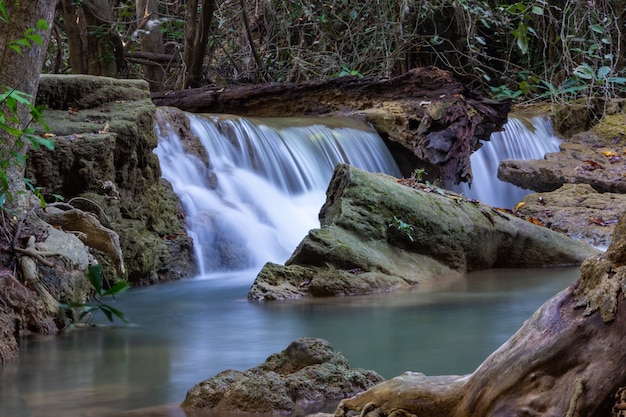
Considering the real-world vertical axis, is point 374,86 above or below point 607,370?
above

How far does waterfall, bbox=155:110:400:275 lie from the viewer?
29.6ft

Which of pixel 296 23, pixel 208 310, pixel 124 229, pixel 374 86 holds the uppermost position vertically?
pixel 296 23

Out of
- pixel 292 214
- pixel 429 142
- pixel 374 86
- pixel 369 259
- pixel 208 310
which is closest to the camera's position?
pixel 208 310

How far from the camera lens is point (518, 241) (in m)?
8.78

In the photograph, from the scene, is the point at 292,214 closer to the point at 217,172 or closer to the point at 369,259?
the point at 217,172

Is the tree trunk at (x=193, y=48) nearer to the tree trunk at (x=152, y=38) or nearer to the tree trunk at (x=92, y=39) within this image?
the tree trunk at (x=152, y=38)

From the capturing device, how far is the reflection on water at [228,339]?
13.4 ft

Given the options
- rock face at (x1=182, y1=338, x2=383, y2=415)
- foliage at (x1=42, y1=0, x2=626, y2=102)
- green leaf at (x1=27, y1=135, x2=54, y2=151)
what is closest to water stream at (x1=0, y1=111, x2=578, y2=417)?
rock face at (x1=182, y1=338, x2=383, y2=415)

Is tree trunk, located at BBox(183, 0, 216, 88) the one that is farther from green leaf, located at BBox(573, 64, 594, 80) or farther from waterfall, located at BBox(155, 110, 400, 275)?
green leaf, located at BBox(573, 64, 594, 80)

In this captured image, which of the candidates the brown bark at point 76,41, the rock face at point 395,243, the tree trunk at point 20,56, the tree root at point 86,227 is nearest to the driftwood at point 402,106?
the brown bark at point 76,41

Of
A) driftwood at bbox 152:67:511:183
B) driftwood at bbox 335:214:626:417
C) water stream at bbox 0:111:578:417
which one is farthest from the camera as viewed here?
driftwood at bbox 152:67:511:183

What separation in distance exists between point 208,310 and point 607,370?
452 centimetres

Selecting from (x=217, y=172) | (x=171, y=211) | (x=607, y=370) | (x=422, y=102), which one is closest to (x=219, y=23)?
(x=422, y=102)

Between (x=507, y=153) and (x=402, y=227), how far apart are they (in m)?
6.71
